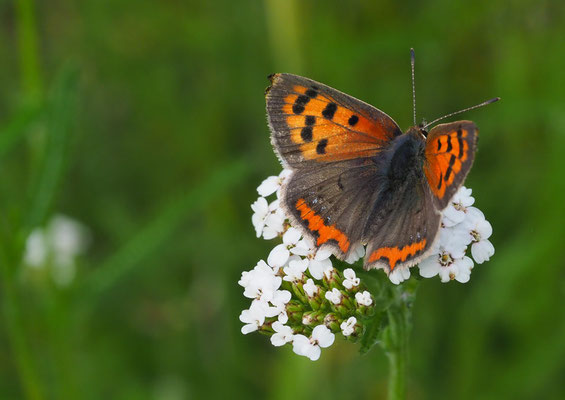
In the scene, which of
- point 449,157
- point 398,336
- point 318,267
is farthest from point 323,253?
point 449,157

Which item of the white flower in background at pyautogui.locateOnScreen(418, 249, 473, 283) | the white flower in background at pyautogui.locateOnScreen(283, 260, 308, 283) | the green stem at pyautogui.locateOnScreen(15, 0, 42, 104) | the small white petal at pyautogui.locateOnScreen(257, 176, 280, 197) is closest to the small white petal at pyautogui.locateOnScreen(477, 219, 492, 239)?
the white flower in background at pyautogui.locateOnScreen(418, 249, 473, 283)

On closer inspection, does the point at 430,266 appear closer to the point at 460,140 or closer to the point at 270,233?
the point at 460,140

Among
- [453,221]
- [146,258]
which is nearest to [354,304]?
[453,221]

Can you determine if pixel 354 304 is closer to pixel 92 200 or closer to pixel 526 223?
pixel 526 223

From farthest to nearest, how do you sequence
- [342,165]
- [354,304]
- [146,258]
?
[146,258] < [342,165] < [354,304]

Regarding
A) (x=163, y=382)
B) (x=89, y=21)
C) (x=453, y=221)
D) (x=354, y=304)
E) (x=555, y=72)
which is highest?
(x=89, y=21)

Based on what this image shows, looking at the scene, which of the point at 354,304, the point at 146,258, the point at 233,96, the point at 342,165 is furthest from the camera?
the point at 233,96

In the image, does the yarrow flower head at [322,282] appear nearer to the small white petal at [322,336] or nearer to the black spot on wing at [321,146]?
the small white petal at [322,336]
